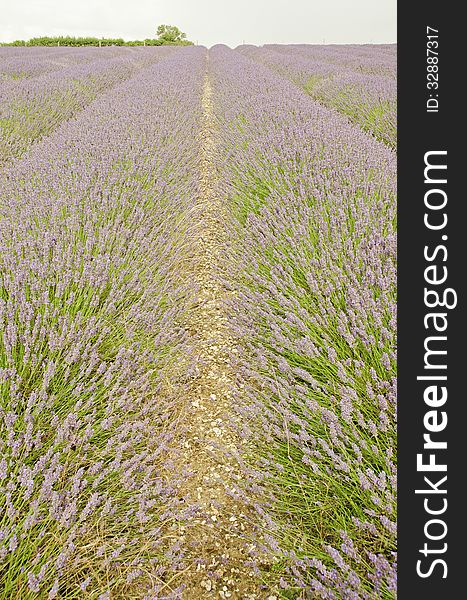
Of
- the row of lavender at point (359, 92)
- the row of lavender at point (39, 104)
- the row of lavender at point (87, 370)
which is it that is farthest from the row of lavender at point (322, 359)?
the row of lavender at point (39, 104)

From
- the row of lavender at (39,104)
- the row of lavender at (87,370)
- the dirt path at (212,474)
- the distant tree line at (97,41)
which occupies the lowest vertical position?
the dirt path at (212,474)

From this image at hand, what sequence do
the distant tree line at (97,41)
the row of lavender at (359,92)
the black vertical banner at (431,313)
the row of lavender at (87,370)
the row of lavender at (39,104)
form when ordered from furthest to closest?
the distant tree line at (97,41)
the row of lavender at (359,92)
the row of lavender at (39,104)
the row of lavender at (87,370)
the black vertical banner at (431,313)

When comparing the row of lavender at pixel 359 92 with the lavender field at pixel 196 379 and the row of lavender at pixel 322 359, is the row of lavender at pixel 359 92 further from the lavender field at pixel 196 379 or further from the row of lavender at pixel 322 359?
the row of lavender at pixel 322 359

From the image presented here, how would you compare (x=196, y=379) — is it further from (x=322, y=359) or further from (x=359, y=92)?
(x=359, y=92)

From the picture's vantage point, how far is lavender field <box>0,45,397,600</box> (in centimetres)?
118

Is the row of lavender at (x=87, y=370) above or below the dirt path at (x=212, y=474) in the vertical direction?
above

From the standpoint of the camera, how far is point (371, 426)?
123 cm

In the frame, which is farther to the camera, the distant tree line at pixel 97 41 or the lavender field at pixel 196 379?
the distant tree line at pixel 97 41

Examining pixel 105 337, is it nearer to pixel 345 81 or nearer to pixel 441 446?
pixel 441 446

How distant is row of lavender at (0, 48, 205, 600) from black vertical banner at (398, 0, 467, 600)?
2.26 ft

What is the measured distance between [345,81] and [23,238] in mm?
7181

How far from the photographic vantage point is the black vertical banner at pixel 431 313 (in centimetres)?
98

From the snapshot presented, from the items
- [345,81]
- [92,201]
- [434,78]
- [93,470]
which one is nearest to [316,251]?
[434,78]

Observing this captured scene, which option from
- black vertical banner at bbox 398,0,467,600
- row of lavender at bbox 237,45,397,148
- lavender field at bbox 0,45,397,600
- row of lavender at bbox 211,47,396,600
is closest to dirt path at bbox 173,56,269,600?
lavender field at bbox 0,45,397,600
